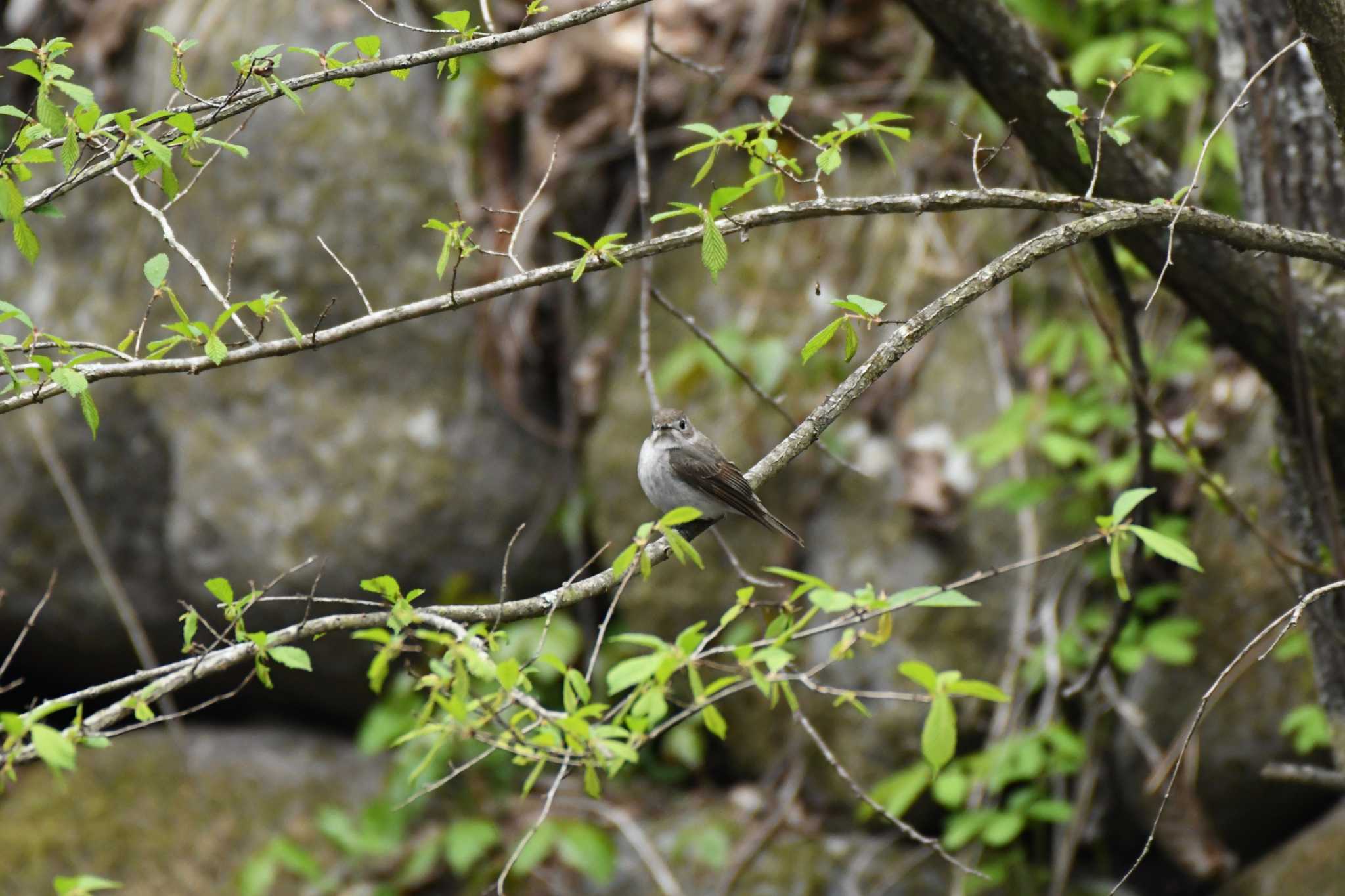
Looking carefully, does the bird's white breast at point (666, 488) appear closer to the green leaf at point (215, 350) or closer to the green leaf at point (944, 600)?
the green leaf at point (944, 600)

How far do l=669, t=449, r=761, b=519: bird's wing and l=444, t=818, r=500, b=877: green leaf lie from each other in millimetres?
2379

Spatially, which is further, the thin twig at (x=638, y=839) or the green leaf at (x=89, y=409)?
the thin twig at (x=638, y=839)

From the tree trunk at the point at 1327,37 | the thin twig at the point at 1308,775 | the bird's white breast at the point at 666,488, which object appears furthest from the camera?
the bird's white breast at the point at 666,488

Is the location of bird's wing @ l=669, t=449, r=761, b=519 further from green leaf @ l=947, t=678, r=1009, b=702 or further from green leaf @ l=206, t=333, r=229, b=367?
green leaf @ l=206, t=333, r=229, b=367

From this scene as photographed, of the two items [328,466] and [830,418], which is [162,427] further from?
[830,418]

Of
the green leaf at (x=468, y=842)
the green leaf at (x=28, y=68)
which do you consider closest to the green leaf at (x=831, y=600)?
the green leaf at (x=28, y=68)

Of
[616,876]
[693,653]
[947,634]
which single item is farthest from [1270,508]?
[693,653]

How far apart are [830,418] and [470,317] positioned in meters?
4.40

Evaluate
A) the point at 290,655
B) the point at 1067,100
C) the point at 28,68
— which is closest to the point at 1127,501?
the point at 1067,100

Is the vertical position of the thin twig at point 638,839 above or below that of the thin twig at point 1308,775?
below

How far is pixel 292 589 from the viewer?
20.1 feet

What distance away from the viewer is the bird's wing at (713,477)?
13.2 ft

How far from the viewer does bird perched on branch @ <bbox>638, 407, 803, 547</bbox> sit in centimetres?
410

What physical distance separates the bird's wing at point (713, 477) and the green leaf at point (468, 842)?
2.38m
